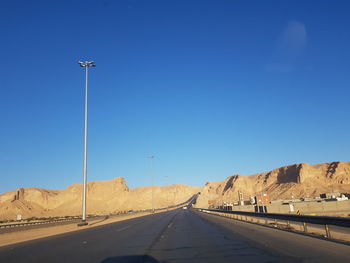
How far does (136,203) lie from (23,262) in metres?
172

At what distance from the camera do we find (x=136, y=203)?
582 ft

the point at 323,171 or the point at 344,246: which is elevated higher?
the point at 323,171

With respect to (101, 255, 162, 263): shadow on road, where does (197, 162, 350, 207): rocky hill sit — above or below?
above

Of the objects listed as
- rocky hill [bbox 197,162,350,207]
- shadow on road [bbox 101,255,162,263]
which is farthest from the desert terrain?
shadow on road [bbox 101,255,162,263]

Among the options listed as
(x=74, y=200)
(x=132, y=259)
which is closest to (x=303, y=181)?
(x=74, y=200)

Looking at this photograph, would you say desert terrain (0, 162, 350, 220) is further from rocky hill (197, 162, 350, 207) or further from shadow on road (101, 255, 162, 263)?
shadow on road (101, 255, 162, 263)

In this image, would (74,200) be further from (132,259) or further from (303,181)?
(132,259)

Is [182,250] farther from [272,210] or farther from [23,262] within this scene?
[272,210]

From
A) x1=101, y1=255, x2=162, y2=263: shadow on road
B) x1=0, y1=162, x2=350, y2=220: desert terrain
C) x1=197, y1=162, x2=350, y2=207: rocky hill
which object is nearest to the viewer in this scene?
x1=101, y1=255, x2=162, y2=263: shadow on road

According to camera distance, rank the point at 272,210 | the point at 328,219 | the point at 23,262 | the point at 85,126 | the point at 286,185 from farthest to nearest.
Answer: the point at 286,185 → the point at 272,210 → the point at 85,126 → the point at 328,219 → the point at 23,262

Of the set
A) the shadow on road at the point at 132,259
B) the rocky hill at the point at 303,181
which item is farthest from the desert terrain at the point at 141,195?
the shadow on road at the point at 132,259

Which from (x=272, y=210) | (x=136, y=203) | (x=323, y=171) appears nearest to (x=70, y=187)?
(x=136, y=203)

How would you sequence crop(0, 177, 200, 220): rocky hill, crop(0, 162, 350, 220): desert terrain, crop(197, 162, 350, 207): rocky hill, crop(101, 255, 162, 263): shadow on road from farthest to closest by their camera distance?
crop(0, 177, 200, 220): rocky hill < crop(0, 162, 350, 220): desert terrain < crop(197, 162, 350, 207): rocky hill < crop(101, 255, 162, 263): shadow on road

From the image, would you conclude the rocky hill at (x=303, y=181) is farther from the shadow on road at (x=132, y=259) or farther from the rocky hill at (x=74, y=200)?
the shadow on road at (x=132, y=259)
